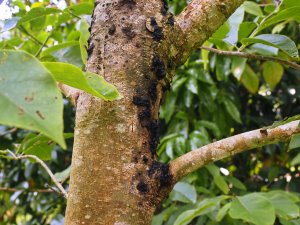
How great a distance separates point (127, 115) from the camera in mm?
442

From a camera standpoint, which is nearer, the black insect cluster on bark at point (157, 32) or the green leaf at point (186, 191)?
the black insect cluster on bark at point (157, 32)

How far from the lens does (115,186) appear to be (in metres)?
0.42

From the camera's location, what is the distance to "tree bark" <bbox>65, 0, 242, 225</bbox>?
0.42m

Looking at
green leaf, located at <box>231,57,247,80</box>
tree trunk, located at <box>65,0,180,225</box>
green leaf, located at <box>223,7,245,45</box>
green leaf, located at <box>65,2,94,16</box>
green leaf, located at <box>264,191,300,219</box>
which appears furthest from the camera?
green leaf, located at <box>231,57,247,80</box>

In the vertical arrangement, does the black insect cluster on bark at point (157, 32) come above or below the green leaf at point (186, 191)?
above

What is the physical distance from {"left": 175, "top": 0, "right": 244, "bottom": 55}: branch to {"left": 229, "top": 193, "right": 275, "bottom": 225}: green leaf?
1.12 ft

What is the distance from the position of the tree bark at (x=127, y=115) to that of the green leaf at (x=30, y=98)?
0.62ft

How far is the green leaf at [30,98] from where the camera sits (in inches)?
8.9

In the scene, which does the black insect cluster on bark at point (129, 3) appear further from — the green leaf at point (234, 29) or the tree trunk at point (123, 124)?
the green leaf at point (234, 29)

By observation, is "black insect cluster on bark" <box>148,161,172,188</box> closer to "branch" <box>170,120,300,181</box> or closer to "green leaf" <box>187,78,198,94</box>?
"branch" <box>170,120,300,181</box>

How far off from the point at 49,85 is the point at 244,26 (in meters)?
0.51

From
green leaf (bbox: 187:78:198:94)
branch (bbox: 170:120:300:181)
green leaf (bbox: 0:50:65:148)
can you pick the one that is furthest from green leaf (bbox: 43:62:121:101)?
green leaf (bbox: 187:78:198:94)

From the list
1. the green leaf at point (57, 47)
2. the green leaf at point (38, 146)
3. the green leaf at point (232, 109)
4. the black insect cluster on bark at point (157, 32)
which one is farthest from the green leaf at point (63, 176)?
the green leaf at point (232, 109)

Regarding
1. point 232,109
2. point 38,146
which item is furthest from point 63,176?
point 232,109
